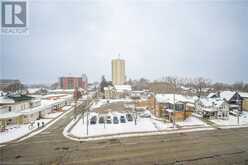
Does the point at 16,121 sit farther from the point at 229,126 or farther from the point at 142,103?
the point at 229,126

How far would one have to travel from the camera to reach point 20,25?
10844 millimetres

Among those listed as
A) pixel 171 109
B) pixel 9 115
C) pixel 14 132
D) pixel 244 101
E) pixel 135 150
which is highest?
pixel 244 101

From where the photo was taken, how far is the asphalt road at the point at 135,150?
36.3 feet

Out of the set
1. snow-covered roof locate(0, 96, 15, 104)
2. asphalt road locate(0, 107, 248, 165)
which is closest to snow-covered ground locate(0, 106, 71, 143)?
asphalt road locate(0, 107, 248, 165)

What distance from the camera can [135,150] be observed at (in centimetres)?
1274

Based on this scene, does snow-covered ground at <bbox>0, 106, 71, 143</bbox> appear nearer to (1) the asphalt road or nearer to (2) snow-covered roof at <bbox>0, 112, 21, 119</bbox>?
(2) snow-covered roof at <bbox>0, 112, 21, 119</bbox>

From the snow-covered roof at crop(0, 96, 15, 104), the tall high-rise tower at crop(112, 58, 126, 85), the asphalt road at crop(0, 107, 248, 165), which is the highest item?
the tall high-rise tower at crop(112, 58, 126, 85)

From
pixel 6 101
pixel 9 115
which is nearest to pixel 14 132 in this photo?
pixel 9 115

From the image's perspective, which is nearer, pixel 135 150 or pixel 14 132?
pixel 135 150

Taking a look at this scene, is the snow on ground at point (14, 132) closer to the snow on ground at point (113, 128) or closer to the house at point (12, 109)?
the house at point (12, 109)

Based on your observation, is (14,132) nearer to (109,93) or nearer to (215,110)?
(215,110)

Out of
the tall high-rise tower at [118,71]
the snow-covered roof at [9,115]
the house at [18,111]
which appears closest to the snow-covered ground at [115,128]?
the house at [18,111]

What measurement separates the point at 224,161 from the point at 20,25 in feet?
57.4

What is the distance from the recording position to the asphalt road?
1107cm
